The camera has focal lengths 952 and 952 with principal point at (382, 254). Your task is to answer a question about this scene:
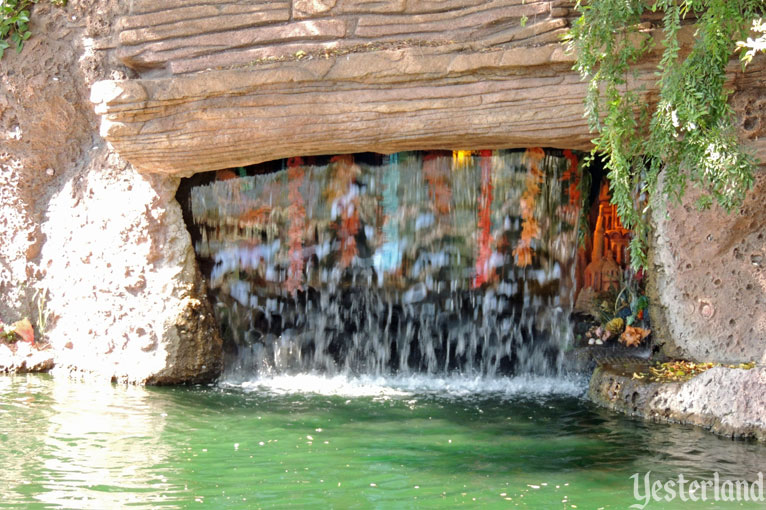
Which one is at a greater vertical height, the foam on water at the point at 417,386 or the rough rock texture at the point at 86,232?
the rough rock texture at the point at 86,232

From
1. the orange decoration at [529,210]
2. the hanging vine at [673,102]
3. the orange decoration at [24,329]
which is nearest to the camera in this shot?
the hanging vine at [673,102]

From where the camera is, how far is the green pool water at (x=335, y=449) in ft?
16.2

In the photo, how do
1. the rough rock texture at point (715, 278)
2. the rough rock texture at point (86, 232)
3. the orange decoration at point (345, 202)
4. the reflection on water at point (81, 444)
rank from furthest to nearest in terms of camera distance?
the orange decoration at point (345, 202)
the rough rock texture at point (86, 232)
the rough rock texture at point (715, 278)
the reflection on water at point (81, 444)

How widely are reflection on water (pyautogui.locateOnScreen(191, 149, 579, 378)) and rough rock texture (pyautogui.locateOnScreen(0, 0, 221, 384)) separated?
1.79ft

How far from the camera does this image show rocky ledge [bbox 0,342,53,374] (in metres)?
8.29

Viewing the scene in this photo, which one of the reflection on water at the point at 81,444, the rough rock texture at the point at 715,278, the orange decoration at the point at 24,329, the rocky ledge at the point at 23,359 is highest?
the rough rock texture at the point at 715,278

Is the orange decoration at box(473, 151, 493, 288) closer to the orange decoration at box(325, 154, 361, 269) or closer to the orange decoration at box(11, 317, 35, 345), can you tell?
the orange decoration at box(325, 154, 361, 269)

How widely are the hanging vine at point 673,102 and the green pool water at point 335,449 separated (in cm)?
138

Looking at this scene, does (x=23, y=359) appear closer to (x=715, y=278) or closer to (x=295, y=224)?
(x=295, y=224)

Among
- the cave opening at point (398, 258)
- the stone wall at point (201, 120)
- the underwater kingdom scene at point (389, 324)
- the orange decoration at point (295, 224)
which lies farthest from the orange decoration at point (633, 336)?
the orange decoration at point (295, 224)

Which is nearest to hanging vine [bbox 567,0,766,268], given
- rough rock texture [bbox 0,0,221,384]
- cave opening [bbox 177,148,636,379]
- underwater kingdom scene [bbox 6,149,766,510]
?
underwater kingdom scene [bbox 6,149,766,510]

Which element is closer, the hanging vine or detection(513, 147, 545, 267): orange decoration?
the hanging vine

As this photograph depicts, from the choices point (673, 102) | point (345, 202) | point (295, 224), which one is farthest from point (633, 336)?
point (295, 224)

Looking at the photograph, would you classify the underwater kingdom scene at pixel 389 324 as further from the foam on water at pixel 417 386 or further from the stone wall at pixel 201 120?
the stone wall at pixel 201 120
